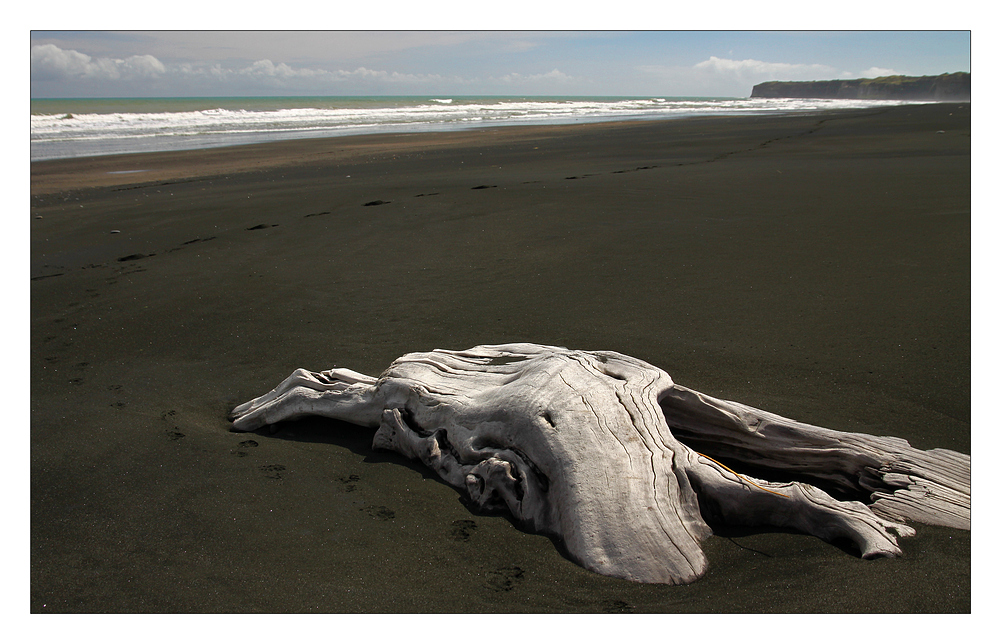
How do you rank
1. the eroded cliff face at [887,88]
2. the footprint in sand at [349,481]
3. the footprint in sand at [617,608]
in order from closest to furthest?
the footprint in sand at [617,608] → the footprint in sand at [349,481] → the eroded cliff face at [887,88]

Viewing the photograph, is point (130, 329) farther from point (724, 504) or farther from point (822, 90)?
point (822, 90)

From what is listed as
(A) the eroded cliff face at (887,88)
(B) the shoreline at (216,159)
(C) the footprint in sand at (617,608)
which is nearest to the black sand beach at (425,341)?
(C) the footprint in sand at (617,608)

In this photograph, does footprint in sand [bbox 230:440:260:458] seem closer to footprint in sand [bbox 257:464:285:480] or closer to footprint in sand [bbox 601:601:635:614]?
footprint in sand [bbox 257:464:285:480]

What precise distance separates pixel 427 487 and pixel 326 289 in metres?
3.17

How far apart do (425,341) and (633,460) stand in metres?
2.24

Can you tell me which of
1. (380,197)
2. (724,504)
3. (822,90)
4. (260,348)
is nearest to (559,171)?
(380,197)

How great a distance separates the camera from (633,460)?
2.54 meters

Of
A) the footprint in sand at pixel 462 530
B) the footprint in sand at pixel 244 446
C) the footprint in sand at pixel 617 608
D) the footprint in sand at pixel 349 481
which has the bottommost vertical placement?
the footprint in sand at pixel 617 608

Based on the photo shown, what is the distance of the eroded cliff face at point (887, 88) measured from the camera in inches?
2174

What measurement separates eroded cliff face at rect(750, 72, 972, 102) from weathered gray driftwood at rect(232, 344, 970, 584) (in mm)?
50880

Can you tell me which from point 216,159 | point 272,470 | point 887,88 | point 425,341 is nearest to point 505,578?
point 272,470

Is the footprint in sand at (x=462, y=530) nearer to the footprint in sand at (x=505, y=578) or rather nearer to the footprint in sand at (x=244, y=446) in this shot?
the footprint in sand at (x=505, y=578)

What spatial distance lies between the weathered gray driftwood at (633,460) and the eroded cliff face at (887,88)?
50.9 meters

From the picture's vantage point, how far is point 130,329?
4.85 meters
